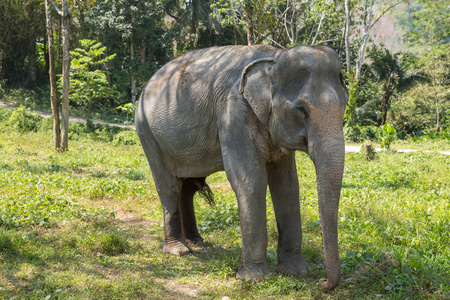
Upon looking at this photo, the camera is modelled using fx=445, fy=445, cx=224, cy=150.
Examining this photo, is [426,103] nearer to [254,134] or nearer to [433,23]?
[433,23]

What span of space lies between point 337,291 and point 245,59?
2.40 metres

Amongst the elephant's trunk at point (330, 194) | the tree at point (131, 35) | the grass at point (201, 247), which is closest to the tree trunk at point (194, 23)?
the tree at point (131, 35)

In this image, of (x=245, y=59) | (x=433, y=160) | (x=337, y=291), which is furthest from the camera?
(x=433, y=160)

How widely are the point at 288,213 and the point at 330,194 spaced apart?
1.17 metres

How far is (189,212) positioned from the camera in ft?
19.6

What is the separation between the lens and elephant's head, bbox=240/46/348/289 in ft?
11.6

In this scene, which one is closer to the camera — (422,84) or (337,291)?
(337,291)

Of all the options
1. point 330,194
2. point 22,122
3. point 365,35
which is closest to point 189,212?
point 330,194

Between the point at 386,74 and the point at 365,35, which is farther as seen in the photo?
the point at 386,74

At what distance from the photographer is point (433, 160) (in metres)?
12.2

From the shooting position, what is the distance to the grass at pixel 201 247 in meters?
4.13

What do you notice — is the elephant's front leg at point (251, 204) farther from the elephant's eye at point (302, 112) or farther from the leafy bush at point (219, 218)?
the leafy bush at point (219, 218)

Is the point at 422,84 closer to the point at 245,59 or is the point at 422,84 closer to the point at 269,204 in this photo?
the point at 269,204

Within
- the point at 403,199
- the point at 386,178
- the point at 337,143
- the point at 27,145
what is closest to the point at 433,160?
the point at 386,178
